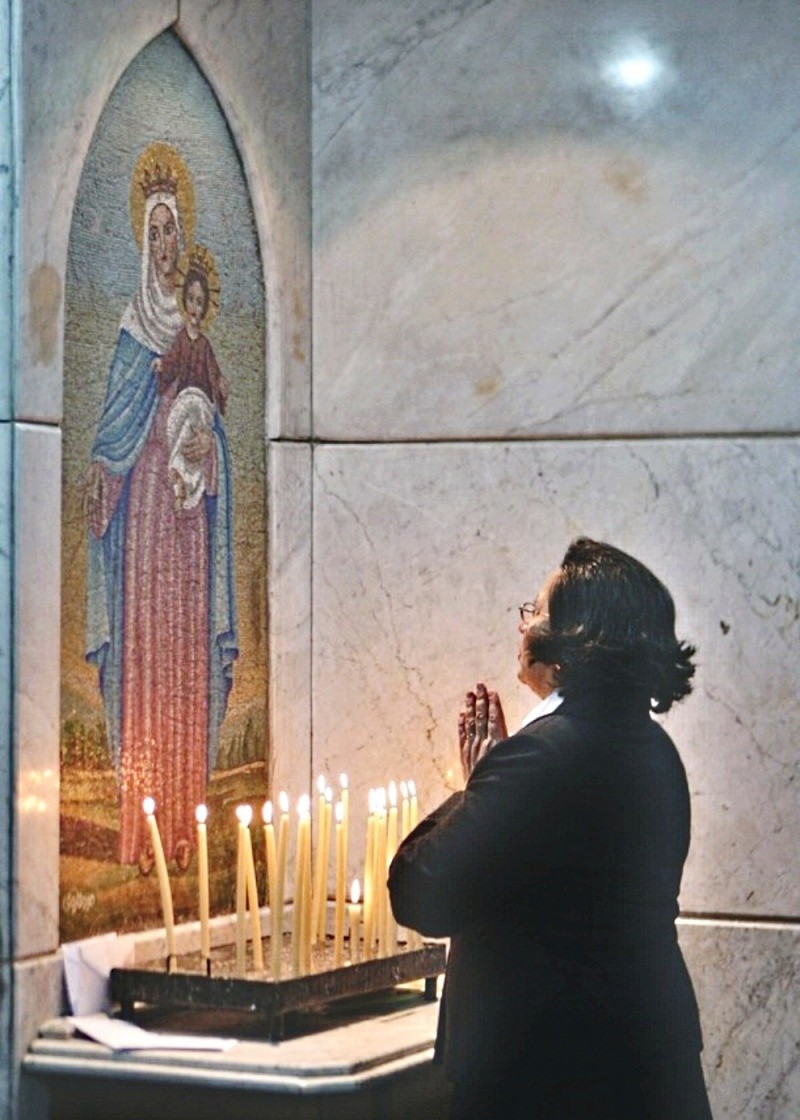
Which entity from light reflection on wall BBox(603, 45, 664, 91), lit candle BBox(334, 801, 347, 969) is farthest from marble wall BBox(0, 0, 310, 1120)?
light reflection on wall BBox(603, 45, 664, 91)

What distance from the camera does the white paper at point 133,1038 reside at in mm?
3682

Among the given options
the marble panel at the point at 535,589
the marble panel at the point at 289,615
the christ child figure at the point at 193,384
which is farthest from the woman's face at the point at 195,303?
the marble panel at the point at 535,589

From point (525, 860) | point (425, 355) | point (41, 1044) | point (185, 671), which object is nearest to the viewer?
point (525, 860)

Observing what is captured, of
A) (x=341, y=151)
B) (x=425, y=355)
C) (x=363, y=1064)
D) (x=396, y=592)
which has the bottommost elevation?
(x=363, y=1064)

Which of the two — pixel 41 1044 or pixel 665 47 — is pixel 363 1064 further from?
pixel 665 47

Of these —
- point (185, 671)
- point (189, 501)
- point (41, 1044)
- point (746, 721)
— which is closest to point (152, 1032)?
point (41, 1044)

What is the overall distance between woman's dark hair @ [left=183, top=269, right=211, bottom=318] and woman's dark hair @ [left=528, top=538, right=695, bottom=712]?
1132 mm

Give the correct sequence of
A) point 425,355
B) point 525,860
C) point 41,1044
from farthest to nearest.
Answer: point 425,355 → point 41,1044 → point 525,860

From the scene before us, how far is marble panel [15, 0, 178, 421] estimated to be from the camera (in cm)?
374

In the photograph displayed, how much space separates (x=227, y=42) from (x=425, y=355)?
82cm

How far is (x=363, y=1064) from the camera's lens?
3.61 m

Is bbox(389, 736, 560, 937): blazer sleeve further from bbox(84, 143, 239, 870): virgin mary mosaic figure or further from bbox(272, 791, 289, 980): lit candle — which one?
bbox(84, 143, 239, 870): virgin mary mosaic figure

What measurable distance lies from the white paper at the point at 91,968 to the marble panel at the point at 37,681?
0.06 metres
